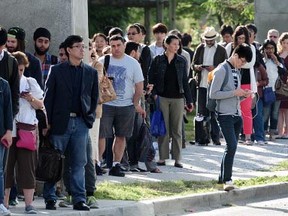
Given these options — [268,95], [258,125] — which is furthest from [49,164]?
[268,95]

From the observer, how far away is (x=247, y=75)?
65.7 feet

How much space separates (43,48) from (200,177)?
3567 millimetres

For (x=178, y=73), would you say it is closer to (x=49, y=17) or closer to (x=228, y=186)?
(x=228, y=186)

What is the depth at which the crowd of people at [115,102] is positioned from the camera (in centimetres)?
1284

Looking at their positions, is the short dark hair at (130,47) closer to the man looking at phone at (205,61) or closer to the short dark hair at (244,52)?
the short dark hair at (244,52)

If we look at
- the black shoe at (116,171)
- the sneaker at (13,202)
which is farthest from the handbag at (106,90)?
the sneaker at (13,202)

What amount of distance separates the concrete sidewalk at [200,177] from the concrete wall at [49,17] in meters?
2.06

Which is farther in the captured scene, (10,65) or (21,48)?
(21,48)

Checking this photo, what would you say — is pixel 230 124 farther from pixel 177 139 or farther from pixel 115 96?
pixel 177 139

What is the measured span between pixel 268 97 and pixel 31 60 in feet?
28.8

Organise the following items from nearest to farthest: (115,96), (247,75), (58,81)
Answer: (58,81), (115,96), (247,75)

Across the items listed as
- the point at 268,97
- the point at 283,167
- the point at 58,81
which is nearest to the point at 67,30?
the point at 58,81

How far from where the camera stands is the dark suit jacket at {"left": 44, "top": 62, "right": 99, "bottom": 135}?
1290 cm

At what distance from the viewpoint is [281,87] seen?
22156 mm
